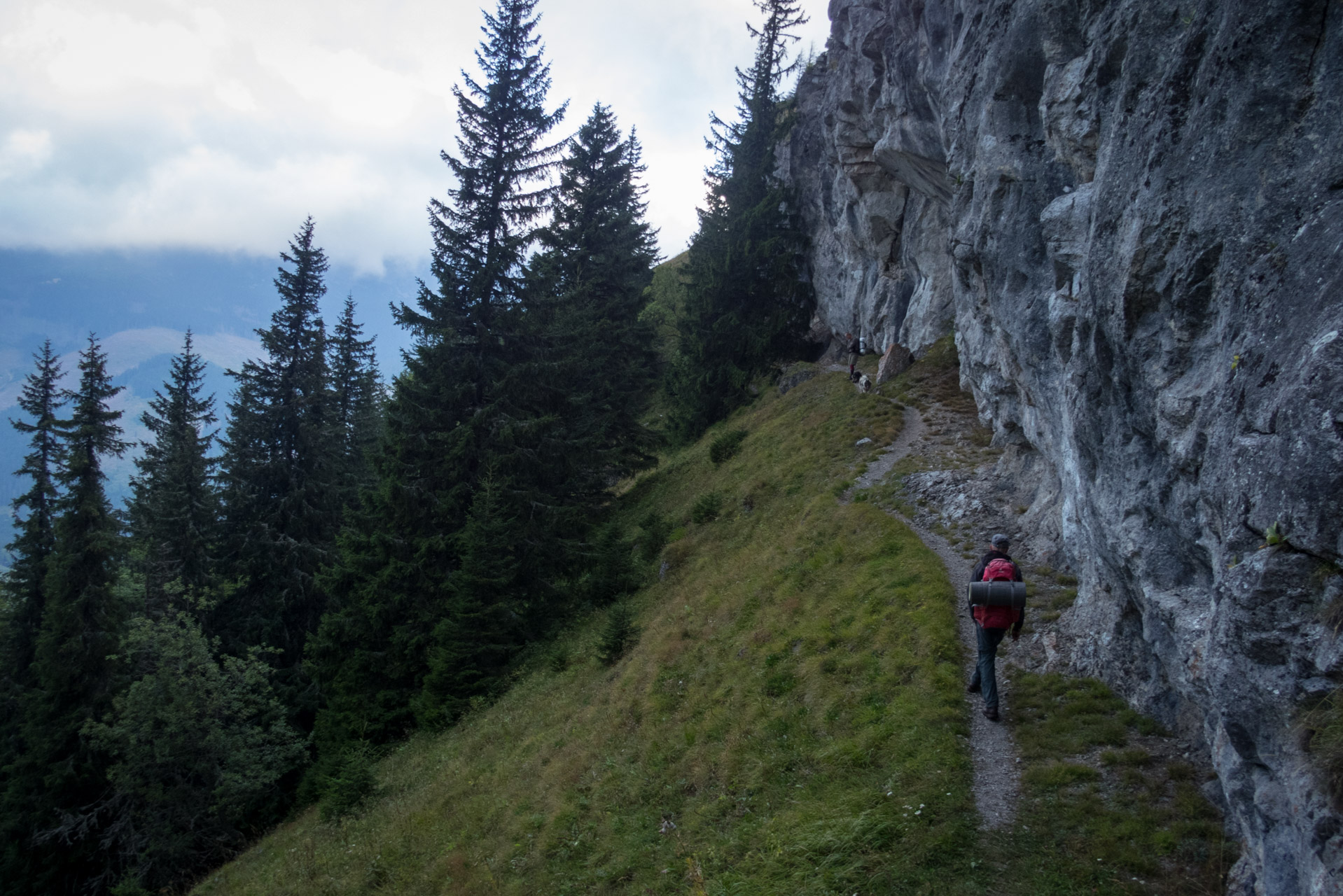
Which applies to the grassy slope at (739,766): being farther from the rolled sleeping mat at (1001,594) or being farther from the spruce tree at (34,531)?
the spruce tree at (34,531)

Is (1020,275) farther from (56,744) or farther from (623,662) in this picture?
(56,744)

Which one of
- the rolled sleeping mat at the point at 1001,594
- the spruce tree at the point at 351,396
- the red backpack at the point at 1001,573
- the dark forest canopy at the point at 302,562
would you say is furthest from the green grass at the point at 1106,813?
the spruce tree at the point at 351,396

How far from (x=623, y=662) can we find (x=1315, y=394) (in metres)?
15.1

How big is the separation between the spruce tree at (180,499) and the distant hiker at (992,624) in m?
27.7

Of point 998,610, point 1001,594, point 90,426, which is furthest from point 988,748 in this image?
point 90,426

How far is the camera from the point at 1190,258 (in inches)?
250

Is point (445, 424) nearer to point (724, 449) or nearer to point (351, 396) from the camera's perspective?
point (724, 449)

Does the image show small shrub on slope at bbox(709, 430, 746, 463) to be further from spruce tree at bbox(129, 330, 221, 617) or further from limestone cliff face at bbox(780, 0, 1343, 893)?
spruce tree at bbox(129, 330, 221, 617)

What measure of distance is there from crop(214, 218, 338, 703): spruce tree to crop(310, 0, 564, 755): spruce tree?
23.3ft

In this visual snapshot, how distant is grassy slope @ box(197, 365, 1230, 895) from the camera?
7.51 metres

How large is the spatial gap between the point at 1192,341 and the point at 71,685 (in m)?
33.7

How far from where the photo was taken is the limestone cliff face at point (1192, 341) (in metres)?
4.77

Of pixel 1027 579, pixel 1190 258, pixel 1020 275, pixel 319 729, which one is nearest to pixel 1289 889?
pixel 1190 258

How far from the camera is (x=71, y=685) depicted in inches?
950
